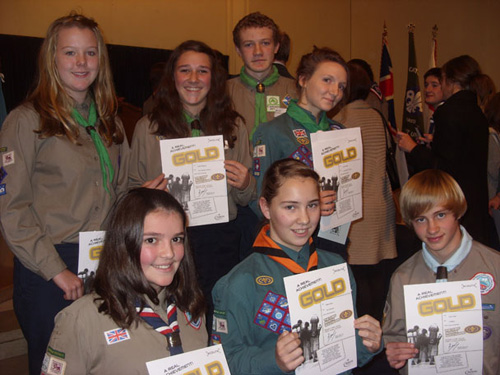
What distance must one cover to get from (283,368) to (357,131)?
59.5 inches

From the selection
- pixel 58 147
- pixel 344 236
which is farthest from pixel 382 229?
pixel 58 147

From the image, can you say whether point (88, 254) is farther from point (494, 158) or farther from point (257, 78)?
point (494, 158)

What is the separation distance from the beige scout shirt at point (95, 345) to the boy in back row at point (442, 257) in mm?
1366

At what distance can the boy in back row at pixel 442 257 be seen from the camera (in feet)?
8.73

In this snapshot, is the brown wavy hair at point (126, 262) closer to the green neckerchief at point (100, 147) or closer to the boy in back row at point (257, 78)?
the green neckerchief at point (100, 147)

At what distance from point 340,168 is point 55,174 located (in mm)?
1525

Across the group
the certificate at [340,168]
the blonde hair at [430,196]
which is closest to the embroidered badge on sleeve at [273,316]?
the certificate at [340,168]

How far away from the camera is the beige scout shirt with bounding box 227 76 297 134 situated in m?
3.68

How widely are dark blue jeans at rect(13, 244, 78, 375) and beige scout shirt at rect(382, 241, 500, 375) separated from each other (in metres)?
A: 1.69

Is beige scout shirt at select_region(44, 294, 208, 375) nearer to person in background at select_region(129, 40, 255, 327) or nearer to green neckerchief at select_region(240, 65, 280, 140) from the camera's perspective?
person in background at select_region(129, 40, 255, 327)

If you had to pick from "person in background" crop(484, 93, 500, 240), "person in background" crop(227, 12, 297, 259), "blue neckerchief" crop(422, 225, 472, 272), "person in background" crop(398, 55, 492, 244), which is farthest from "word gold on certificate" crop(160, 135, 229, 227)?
"person in background" crop(484, 93, 500, 240)

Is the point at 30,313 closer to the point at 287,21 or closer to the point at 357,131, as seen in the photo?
the point at 357,131

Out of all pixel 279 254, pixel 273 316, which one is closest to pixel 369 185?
pixel 279 254

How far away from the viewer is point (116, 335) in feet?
6.33
